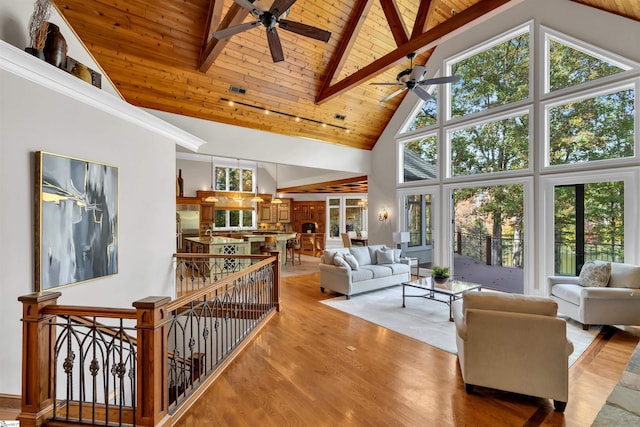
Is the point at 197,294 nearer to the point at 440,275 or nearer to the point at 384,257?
the point at 440,275

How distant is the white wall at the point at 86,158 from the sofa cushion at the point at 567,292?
6.23 metres

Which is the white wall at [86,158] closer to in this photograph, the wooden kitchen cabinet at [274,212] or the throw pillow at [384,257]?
the throw pillow at [384,257]

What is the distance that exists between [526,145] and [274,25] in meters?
5.33

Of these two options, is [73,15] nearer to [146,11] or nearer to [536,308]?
[146,11]

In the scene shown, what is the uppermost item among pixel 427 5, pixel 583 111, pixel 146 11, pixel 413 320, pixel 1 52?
pixel 427 5

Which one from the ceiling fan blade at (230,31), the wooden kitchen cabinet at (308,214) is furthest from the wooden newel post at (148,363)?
the wooden kitchen cabinet at (308,214)

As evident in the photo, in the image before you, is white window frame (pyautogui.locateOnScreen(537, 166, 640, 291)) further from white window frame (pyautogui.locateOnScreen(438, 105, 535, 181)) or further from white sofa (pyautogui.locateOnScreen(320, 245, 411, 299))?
white sofa (pyautogui.locateOnScreen(320, 245, 411, 299))

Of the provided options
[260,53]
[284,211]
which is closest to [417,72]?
[260,53]

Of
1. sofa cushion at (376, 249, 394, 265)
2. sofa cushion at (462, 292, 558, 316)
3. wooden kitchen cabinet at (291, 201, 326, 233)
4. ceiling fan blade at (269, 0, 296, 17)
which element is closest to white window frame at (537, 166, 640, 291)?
sofa cushion at (376, 249, 394, 265)

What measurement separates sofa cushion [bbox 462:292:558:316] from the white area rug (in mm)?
1200

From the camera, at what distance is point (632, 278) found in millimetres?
4027

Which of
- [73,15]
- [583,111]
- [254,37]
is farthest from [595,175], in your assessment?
[73,15]

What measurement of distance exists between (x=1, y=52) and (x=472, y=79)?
7.61 meters

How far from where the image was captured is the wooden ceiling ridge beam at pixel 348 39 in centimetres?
536
